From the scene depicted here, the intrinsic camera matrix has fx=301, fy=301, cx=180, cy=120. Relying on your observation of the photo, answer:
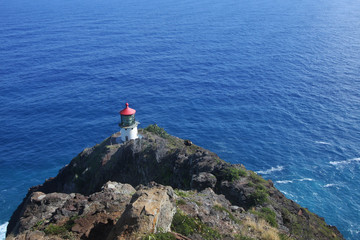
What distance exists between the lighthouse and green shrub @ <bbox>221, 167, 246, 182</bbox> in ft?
69.4

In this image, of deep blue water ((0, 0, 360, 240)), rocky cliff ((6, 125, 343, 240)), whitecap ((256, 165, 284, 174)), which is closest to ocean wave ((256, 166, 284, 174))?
whitecap ((256, 165, 284, 174))

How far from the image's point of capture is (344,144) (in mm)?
62688

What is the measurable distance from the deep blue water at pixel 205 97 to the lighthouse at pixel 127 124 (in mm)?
20240

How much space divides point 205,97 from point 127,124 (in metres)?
40.6

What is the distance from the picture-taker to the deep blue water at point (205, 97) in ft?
189

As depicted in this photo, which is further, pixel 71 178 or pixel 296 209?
pixel 71 178

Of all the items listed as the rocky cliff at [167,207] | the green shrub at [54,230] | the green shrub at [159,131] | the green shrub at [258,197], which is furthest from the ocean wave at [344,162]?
the green shrub at [54,230]

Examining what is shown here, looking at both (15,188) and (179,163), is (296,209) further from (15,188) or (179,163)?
(15,188)

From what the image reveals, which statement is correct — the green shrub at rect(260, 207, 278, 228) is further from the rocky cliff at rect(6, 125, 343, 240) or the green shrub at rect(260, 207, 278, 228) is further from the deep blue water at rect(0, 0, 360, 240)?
the deep blue water at rect(0, 0, 360, 240)

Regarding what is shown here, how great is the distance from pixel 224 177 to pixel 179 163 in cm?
681

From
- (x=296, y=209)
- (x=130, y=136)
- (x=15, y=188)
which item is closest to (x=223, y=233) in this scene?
(x=296, y=209)

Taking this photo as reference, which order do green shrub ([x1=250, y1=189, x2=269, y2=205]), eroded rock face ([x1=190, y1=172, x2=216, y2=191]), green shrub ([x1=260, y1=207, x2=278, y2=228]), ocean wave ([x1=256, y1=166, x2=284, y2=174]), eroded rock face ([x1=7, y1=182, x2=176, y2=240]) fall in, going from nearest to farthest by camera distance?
eroded rock face ([x1=7, y1=182, x2=176, y2=240]) → green shrub ([x1=260, y1=207, x2=278, y2=228]) → green shrub ([x1=250, y1=189, x2=269, y2=205]) → eroded rock face ([x1=190, y1=172, x2=216, y2=191]) → ocean wave ([x1=256, y1=166, x2=284, y2=174])

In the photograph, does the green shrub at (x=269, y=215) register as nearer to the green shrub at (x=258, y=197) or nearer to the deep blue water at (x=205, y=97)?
the green shrub at (x=258, y=197)

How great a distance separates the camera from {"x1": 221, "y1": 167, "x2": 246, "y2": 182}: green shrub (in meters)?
28.4
